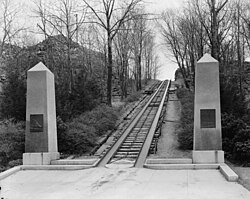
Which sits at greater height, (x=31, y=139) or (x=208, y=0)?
(x=208, y=0)

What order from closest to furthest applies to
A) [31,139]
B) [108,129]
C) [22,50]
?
[31,139]
[108,129]
[22,50]

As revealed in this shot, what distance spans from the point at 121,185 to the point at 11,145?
6495 mm

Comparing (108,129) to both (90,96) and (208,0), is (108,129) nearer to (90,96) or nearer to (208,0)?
(90,96)

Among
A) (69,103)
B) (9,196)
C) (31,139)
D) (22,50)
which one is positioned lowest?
(9,196)

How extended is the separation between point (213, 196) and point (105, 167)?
4.70 meters

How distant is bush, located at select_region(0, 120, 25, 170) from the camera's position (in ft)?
42.6

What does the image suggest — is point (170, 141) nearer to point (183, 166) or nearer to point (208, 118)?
point (208, 118)

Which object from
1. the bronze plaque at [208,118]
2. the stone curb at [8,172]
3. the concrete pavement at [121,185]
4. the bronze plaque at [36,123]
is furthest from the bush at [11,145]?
the bronze plaque at [208,118]

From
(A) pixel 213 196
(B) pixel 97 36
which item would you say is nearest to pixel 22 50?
(B) pixel 97 36

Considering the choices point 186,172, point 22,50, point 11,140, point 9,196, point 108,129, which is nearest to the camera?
point 9,196

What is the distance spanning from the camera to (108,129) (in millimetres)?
18641

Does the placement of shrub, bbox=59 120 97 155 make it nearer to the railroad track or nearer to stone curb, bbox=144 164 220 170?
the railroad track

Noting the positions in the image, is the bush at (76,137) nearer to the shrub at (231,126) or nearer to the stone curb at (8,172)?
the stone curb at (8,172)

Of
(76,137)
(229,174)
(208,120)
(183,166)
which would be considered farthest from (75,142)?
(229,174)
